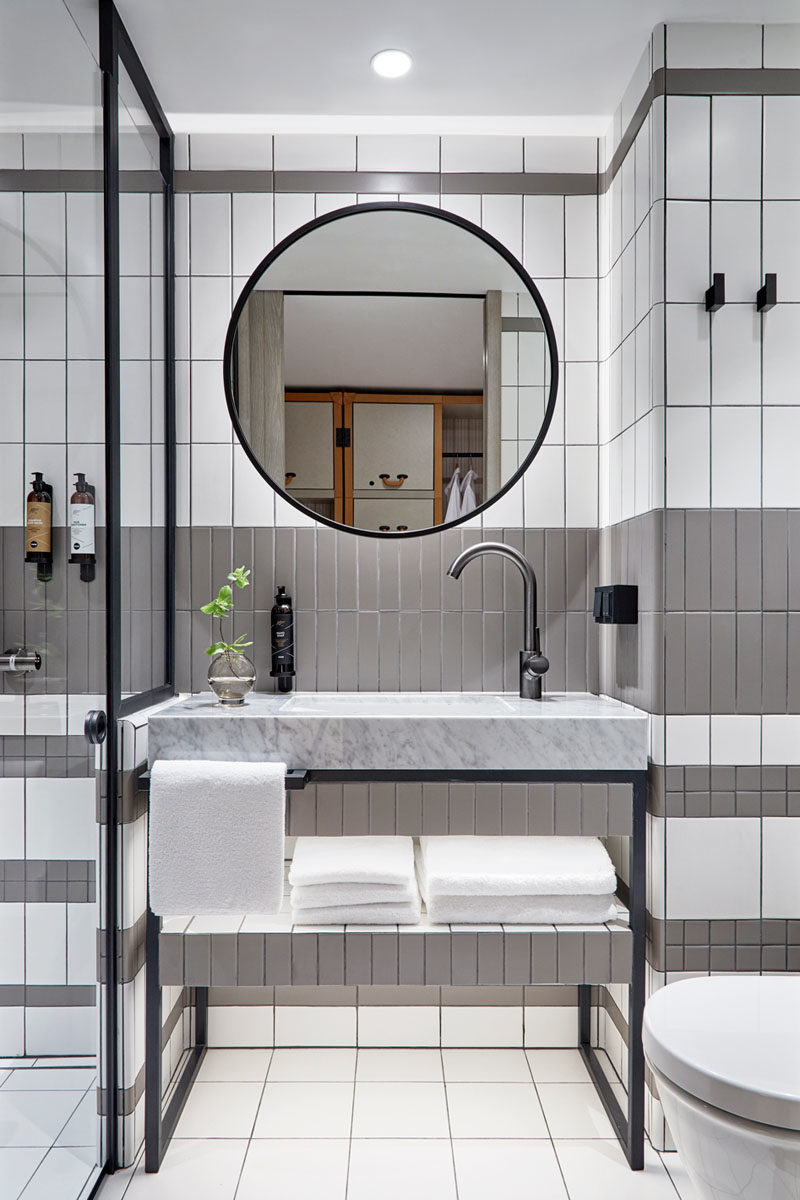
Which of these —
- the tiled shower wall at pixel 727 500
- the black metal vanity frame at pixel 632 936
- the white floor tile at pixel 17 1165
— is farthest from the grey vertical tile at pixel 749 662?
the white floor tile at pixel 17 1165

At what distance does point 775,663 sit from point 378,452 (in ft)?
3.56

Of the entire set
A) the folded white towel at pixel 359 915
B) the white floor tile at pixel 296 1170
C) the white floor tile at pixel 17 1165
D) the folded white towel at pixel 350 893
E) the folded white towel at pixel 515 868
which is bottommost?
the white floor tile at pixel 296 1170

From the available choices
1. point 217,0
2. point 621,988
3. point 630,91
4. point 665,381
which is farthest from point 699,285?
point 621,988

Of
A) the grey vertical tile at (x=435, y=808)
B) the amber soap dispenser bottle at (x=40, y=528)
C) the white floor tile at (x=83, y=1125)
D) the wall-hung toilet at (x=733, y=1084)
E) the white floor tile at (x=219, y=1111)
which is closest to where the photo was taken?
the wall-hung toilet at (x=733, y=1084)

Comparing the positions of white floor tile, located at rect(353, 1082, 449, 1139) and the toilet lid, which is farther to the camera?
white floor tile, located at rect(353, 1082, 449, 1139)

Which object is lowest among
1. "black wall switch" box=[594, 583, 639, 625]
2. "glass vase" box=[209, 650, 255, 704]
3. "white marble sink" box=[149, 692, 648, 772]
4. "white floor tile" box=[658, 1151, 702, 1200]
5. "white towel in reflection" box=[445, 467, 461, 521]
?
"white floor tile" box=[658, 1151, 702, 1200]

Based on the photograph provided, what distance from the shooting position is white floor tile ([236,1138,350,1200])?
1643mm

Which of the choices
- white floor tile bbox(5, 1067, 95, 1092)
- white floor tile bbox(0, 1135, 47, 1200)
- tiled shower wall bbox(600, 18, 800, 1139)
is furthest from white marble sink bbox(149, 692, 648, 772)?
white floor tile bbox(0, 1135, 47, 1200)

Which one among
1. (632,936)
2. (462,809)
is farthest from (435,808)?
(632,936)

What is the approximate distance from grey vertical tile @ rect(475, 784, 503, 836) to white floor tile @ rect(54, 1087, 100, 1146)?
2.88 feet

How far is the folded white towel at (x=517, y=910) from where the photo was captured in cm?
173

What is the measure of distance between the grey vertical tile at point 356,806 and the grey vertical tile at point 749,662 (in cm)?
80

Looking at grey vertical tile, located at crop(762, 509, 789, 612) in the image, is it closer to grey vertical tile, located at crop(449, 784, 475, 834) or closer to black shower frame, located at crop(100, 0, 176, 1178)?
grey vertical tile, located at crop(449, 784, 475, 834)

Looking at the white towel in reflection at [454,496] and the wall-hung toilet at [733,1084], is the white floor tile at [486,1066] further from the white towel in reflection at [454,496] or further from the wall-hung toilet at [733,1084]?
the white towel in reflection at [454,496]
